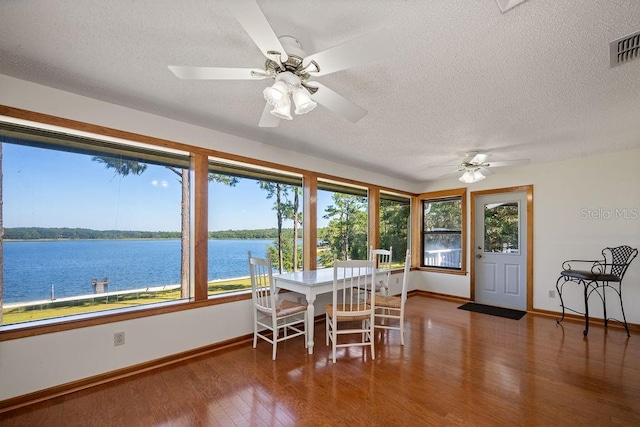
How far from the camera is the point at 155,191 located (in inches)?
114

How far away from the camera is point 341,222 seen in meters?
4.76

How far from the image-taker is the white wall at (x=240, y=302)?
2121 mm

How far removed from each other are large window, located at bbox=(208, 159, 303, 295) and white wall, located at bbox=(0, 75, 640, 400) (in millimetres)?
272

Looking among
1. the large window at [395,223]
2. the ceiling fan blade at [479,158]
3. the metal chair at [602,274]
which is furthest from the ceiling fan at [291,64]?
the metal chair at [602,274]

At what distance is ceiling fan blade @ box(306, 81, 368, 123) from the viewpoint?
173 cm

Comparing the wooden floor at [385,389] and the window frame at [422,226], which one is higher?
the window frame at [422,226]

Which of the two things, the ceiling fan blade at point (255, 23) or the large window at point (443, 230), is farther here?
the large window at point (443, 230)

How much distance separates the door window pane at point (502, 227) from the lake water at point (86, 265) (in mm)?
4621

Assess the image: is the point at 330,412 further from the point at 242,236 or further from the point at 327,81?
the point at 327,81

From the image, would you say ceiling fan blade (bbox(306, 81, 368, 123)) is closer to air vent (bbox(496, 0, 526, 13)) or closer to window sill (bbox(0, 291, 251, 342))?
air vent (bbox(496, 0, 526, 13))

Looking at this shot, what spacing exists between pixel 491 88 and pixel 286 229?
9.29 ft

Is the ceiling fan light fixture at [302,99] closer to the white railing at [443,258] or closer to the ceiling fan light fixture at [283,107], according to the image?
the ceiling fan light fixture at [283,107]

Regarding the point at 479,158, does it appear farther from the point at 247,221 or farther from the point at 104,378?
the point at 104,378

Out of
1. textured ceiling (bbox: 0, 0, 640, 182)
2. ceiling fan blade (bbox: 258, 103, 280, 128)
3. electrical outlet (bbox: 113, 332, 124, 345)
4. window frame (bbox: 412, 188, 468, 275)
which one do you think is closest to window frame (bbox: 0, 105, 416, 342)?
electrical outlet (bbox: 113, 332, 124, 345)
